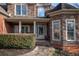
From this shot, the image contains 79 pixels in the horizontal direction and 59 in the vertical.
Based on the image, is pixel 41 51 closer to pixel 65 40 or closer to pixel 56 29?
pixel 65 40

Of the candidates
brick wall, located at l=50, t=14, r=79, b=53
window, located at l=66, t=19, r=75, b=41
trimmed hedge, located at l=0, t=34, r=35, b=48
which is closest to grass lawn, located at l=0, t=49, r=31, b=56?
trimmed hedge, located at l=0, t=34, r=35, b=48

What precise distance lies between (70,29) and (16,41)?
128 inches

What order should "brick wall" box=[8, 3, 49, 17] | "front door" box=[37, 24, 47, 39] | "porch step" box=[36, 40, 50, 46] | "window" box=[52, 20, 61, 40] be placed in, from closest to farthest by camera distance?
1. "porch step" box=[36, 40, 50, 46]
2. "window" box=[52, 20, 61, 40]
3. "front door" box=[37, 24, 47, 39]
4. "brick wall" box=[8, 3, 49, 17]

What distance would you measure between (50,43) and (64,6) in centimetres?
233

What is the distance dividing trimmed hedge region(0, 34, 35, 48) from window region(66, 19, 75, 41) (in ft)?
7.32

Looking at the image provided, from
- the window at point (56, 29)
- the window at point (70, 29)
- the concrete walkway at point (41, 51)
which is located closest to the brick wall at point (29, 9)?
the window at point (56, 29)

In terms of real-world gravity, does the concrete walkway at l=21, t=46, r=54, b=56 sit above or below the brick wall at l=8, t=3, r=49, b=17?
below

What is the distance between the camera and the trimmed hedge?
36.5 feet

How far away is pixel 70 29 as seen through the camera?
12141mm

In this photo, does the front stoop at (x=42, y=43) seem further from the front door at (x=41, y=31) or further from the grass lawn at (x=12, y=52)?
the grass lawn at (x=12, y=52)

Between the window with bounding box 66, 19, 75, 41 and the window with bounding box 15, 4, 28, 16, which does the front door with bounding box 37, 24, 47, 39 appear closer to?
the window with bounding box 66, 19, 75, 41

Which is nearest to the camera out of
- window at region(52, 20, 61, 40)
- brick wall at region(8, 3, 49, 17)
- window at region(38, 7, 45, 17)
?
window at region(52, 20, 61, 40)

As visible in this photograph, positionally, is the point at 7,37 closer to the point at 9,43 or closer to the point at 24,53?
the point at 9,43

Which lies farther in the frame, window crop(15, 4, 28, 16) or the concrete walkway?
window crop(15, 4, 28, 16)
